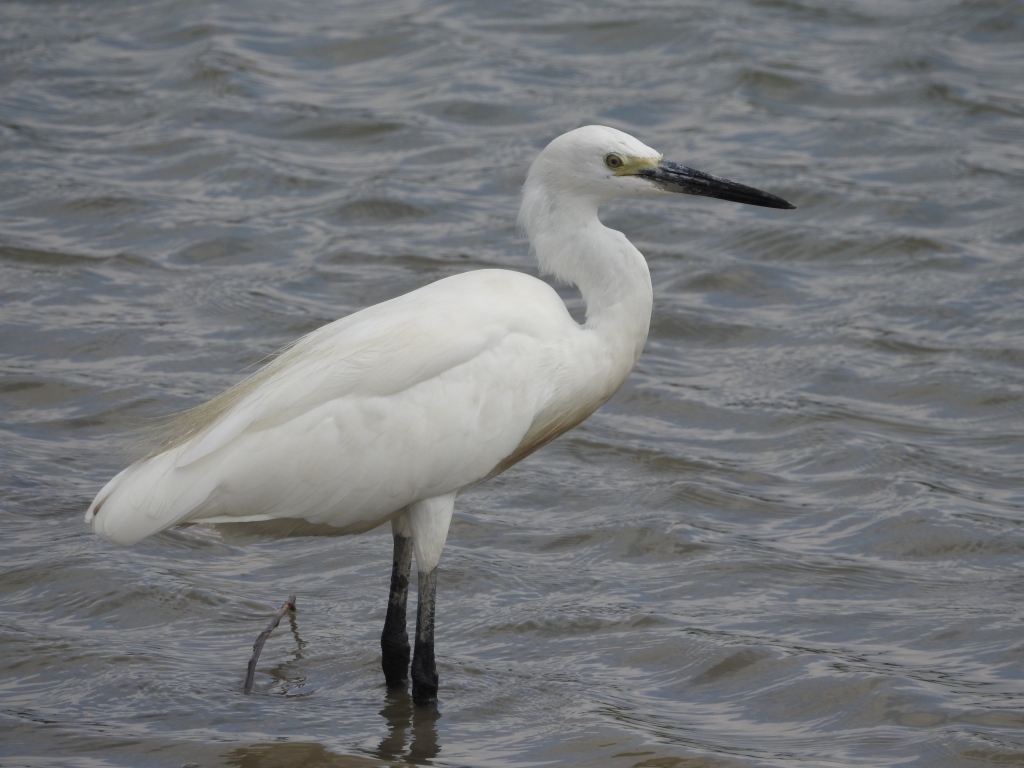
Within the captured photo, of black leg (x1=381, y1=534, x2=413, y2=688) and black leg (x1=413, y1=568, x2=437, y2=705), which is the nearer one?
black leg (x1=413, y1=568, x2=437, y2=705)

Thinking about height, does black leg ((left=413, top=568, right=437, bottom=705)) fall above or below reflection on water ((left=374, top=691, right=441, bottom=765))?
above

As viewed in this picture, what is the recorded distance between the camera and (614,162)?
523cm

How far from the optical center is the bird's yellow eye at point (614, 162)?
5211 millimetres

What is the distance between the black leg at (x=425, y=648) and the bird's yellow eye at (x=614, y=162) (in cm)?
162

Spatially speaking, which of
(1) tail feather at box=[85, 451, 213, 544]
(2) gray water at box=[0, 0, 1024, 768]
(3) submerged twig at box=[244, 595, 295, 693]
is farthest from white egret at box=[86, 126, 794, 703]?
(2) gray water at box=[0, 0, 1024, 768]

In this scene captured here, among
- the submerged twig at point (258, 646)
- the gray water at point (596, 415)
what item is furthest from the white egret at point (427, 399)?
the gray water at point (596, 415)

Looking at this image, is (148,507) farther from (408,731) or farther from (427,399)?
(408,731)

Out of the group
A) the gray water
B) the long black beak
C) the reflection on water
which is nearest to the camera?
the reflection on water

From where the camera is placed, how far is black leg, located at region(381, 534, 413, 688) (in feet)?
17.4

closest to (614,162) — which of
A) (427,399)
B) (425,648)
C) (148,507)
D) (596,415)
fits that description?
(427,399)

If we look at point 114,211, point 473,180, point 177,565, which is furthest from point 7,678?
point 473,180

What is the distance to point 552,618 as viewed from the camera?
19.0 ft

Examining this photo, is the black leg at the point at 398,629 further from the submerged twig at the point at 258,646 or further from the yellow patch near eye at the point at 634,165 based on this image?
the yellow patch near eye at the point at 634,165

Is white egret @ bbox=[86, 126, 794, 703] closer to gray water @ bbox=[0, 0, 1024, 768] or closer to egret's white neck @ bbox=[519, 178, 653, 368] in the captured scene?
egret's white neck @ bbox=[519, 178, 653, 368]
